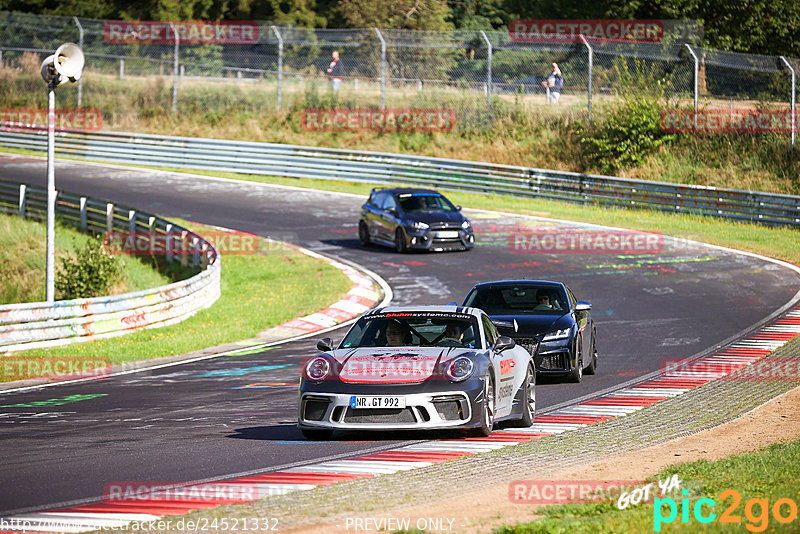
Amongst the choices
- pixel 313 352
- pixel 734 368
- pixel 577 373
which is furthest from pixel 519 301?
pixel 313 352

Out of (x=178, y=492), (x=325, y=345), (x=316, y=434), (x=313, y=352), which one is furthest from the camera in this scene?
(x=313, y=352)

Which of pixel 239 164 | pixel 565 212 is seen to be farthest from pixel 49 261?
pixel 239 164

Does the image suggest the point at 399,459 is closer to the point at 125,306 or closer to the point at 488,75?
the point at 125,306

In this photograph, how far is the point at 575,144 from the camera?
41000 mm

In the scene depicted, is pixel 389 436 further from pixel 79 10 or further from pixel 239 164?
pixel 79 10

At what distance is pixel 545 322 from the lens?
14742mm

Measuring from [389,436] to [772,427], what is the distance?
3697mm

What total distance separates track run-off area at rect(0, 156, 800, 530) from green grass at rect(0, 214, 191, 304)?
151 inches

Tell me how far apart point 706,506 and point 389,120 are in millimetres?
37533

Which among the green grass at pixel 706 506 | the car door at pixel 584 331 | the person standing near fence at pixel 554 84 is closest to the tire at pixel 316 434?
the green grass at pixel 706 506

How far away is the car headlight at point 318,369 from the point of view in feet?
33.9

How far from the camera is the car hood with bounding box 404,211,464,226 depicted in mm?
27922

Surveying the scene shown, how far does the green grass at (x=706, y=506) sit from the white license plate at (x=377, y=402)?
7.96 feet

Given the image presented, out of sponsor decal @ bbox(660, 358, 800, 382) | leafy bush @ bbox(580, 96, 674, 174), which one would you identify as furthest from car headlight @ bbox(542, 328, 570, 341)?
leafy bush @ bbox(580, 96, 674, 174)
